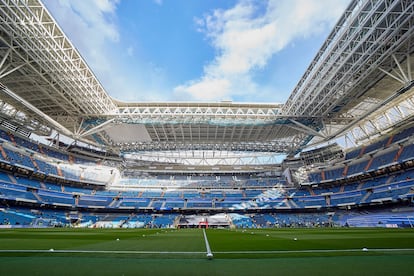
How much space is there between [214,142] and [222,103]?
12.3 meters

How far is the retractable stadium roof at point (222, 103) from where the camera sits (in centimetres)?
1842

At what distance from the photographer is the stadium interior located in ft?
68.0

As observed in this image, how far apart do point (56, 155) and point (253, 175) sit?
45.4m

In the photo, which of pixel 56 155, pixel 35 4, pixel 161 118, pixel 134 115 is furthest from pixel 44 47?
pixel 56 155

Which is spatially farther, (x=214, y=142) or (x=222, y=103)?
(x=214, y=142)

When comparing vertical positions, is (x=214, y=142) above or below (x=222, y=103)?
below

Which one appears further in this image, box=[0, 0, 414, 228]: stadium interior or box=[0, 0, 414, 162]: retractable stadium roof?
box=[0, 0, 414, 228]: stadium interior

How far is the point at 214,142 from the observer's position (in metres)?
42.3

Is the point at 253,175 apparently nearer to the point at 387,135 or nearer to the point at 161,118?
the point at 387,135

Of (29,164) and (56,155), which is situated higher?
(56,155)

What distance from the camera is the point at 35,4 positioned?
17656 millimetres

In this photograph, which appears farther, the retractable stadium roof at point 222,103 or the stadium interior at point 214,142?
A: the stadium interior at point 214,142

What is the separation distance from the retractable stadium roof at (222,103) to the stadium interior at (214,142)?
166 millimetres

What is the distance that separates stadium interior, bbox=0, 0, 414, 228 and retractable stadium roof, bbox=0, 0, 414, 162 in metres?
0.17
